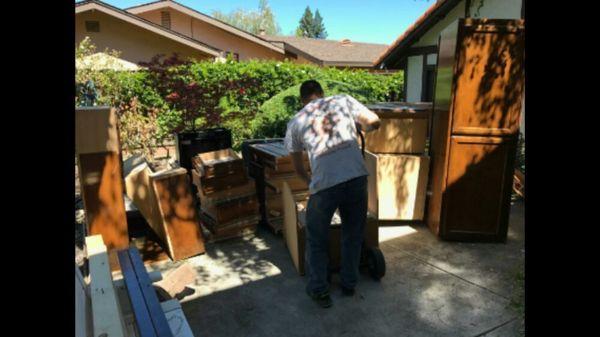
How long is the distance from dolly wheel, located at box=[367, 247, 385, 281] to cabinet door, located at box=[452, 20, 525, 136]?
1910 millimetres

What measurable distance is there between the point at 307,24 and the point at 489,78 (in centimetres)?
8116

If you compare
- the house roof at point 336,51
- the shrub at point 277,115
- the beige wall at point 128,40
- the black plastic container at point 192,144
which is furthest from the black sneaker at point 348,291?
the house roof at point 336,51

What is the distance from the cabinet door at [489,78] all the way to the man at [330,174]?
5.60 feet

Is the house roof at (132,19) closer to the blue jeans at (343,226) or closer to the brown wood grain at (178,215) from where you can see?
the brown wood grain at (178,215)

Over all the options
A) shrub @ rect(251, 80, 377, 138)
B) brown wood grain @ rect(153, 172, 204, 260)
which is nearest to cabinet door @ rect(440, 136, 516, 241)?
brown wood grain @ rect(153, 172, 204, 260)

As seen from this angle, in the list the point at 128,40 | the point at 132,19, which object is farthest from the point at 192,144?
the point at 128,40

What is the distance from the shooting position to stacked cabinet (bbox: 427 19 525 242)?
463cm

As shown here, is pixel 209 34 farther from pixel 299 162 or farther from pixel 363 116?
pixel 363 116

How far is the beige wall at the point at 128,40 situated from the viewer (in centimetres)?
1639
